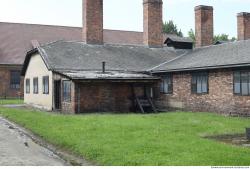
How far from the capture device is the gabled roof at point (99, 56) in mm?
25781

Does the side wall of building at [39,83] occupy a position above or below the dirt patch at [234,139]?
above

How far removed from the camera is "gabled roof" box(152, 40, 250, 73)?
66.8 feet

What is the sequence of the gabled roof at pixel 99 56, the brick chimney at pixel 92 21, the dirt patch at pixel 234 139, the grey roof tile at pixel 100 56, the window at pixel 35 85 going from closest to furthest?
the dirt patch at pixel 234 139, the gabled roof at pixel 99 56, the grey roof tile at pixel 100 56, the window at pixel 35 85, the brick chimney at pixel 92 21

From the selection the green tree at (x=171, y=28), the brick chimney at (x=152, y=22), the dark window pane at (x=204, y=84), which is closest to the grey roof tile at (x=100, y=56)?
the brick chimney at (x=152, y=22)

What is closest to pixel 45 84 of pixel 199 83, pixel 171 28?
pixel 199 83

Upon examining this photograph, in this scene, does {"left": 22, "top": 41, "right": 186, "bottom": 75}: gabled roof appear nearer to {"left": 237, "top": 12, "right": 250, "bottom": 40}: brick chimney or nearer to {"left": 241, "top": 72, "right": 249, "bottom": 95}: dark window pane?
{"left": 237, "top": 12, "right": 250, "bottom": 40}: brick chimney

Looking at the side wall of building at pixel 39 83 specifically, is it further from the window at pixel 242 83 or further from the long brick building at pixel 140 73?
the window at pixel 242 83

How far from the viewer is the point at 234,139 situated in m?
12.8

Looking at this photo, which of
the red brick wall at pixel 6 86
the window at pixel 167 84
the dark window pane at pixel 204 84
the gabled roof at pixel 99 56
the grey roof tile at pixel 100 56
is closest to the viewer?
the dark window pane at pixel 204 84

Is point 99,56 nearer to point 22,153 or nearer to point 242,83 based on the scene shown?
point 242,83

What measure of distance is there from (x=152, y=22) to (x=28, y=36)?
57.3 feet

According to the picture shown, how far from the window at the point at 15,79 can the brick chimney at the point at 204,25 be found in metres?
19.4

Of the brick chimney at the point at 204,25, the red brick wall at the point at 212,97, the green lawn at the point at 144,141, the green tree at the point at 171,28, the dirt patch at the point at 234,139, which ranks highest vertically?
the green tree at the point at 171,28

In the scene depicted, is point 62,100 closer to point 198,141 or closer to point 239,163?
point 198,141
